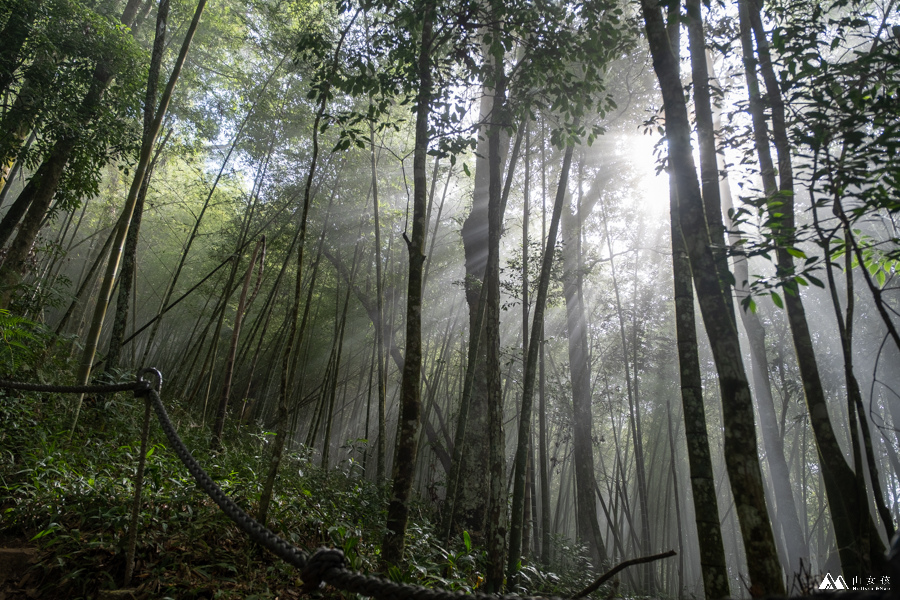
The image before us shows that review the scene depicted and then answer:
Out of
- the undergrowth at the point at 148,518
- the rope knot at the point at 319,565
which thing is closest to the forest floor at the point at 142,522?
the undergrowth at the point at 148,518

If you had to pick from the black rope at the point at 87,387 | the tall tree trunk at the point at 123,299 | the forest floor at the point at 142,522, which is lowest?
the forest floor at the point at 142,522

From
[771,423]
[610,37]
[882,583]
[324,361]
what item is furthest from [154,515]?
[771,423]

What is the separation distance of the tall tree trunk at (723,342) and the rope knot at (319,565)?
1280 millimetres

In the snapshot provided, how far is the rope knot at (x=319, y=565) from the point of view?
3.25ft

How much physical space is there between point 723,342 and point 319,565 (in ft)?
4.99

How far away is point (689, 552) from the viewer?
15.2 m

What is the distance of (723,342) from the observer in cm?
173

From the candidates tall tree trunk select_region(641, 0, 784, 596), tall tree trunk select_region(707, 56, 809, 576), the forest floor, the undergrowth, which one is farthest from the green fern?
tall tree trunk select_region(707, 56, 809, 576)

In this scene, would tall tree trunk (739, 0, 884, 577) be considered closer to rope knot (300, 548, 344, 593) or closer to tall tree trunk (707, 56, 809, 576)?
rope knot (300, 548, 344, 593)

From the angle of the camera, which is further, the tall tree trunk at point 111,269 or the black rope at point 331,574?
the tall tree trunk at point 111,269

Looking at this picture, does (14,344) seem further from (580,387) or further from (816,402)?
(580,387)

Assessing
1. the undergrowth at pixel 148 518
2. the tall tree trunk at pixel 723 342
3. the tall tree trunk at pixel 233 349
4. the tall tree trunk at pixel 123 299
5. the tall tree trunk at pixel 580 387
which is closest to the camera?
the tall tree trunk at pixel 723 342

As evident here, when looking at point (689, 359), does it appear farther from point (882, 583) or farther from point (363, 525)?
point (363, 525)

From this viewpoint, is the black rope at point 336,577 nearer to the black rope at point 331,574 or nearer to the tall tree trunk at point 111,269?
the black rope at point 331,574
